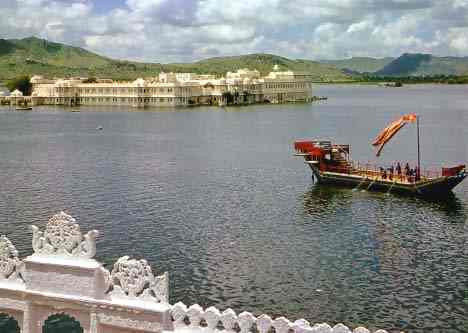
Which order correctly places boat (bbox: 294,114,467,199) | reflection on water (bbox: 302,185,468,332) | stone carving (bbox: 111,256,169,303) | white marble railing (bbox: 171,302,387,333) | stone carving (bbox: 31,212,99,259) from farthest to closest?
boat (bbox: 294,114,467,199), reflection on water (bbox: 302,185,468,332), stone carving (bbox: 31,212,99,259), stone carving (bbox: 111,256,169,303), white marble railing (bbox: 171,302,387,333)

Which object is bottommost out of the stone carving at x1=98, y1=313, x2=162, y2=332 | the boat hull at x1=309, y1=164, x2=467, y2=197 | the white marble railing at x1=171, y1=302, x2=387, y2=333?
the boat hull at x1=309, y1=164, x2=467, y2=197

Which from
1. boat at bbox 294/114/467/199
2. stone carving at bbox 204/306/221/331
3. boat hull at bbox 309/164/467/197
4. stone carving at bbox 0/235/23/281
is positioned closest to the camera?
stone carving at bbox 204/306/221/331

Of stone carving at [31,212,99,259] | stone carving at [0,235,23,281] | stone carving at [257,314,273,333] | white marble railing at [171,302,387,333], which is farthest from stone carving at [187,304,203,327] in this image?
stone carving at [0,235,23,281]

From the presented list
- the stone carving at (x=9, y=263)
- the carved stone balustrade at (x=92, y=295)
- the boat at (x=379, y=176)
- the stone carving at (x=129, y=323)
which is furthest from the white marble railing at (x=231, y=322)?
the boat at (x=379, y=176)

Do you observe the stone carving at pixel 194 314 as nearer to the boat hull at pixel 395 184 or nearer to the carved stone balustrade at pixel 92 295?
A: the carved stone balustrade at pixel 92 295

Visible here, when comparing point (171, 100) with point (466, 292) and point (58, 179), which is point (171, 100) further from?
point (466, 292)

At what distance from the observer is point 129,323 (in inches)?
502

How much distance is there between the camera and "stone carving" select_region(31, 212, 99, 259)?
1313 cm

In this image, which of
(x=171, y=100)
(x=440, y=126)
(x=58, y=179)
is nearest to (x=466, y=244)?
(x=58, y=179)

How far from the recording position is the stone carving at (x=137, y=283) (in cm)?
1255

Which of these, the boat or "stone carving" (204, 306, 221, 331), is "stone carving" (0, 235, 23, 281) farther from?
the boat

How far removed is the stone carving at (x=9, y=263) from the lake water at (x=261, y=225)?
13.5 m

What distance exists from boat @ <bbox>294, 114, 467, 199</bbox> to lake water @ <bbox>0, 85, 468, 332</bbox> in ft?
4.14

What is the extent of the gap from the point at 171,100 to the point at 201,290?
16630 cm
